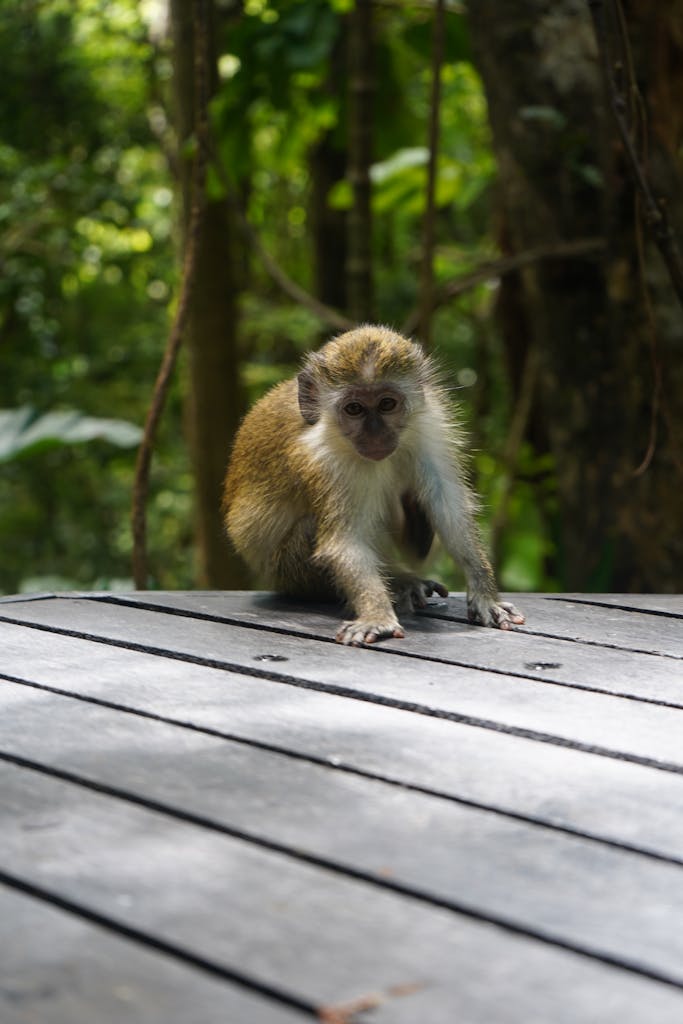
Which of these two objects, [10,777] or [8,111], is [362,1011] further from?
[8,111]

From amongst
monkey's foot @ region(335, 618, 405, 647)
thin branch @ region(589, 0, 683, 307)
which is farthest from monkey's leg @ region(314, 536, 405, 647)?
thin branch @ region(589, 0, 683, 307)

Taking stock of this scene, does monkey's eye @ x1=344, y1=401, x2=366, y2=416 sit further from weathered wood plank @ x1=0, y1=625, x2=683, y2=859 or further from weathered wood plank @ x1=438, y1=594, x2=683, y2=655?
weathered wood plank @ x1=0, y1=625, x2=683, y2=859

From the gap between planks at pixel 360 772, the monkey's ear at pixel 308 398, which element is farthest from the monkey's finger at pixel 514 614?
the gap between planks at pixel 360 772

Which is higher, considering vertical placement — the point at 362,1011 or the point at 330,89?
the point at 330,89

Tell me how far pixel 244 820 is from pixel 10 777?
0.38 meters

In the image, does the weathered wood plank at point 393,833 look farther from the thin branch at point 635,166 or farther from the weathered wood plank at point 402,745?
the thin branch at point 635,166

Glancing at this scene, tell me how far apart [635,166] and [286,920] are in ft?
10.2

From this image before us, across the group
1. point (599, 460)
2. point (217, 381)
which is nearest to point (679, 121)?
point (599, 460)

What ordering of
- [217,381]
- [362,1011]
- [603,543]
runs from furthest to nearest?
A: [217,381], [603,543], [362,1011]

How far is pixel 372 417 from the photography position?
3477 mm

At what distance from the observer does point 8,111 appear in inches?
335

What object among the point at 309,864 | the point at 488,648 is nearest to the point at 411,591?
the point at 488,648

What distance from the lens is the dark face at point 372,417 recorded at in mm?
3463

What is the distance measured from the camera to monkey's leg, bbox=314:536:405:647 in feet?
9.86
